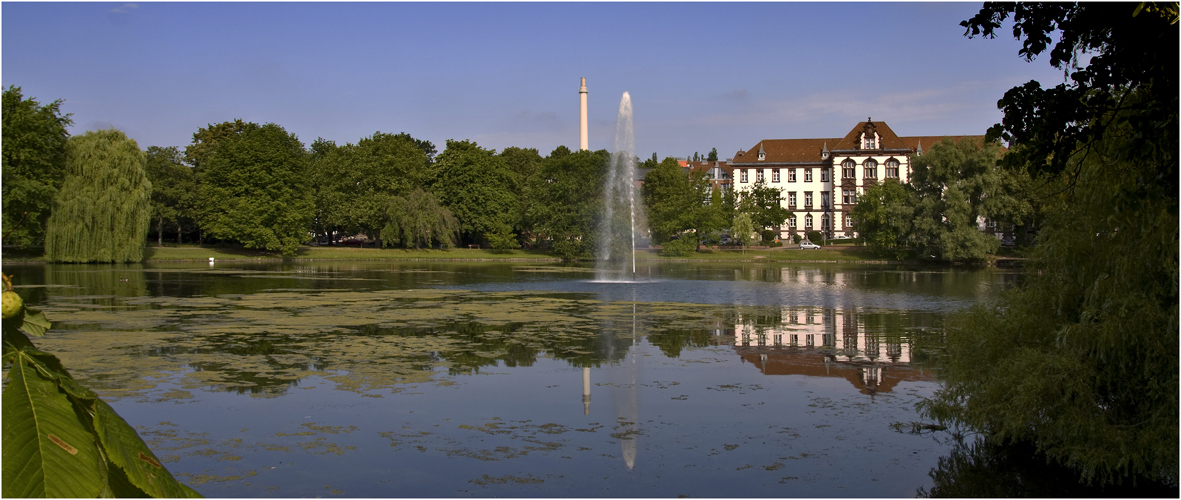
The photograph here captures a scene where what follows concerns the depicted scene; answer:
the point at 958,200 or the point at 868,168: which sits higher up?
the point at 868,168

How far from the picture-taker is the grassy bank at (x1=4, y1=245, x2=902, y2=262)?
67.6m

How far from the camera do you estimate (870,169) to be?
102 metres

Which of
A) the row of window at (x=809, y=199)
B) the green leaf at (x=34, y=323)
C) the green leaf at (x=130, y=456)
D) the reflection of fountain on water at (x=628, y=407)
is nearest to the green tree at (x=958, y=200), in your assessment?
the row of window at (x=809, y=199)

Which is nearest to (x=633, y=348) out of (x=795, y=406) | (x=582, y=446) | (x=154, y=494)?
(x=795, y=406)

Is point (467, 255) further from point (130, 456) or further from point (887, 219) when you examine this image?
point (130, 456)

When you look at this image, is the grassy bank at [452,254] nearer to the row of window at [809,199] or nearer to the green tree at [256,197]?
the green tree at [256,197]

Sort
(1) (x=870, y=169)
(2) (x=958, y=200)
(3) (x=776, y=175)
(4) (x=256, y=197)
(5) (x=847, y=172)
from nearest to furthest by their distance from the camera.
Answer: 1. (2) (x=958, y=200)
2. (4) (x=256, y=197)
3. (1) (x=870, y=169)
4. (5) (x=847, y=172)
5. (3) (x=776, y=175)

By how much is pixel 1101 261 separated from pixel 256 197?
68.8m

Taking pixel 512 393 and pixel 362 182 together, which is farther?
pixel 362 182

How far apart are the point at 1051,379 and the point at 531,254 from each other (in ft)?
233

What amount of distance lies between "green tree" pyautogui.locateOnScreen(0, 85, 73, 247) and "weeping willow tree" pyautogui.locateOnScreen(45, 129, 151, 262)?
3.47 ft

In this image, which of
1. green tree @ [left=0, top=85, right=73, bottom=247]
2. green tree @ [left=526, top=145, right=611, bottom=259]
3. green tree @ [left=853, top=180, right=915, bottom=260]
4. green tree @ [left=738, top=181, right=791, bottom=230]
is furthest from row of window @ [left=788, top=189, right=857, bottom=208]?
green tree @ [left=0, top=85, right=73, bottom=247]

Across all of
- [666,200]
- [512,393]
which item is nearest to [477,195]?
→ [666,200]

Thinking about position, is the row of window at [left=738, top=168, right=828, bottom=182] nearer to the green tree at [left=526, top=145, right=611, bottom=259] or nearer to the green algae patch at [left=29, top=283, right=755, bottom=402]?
the green tree at [left=526, top=145, right=611, bottom=259]
